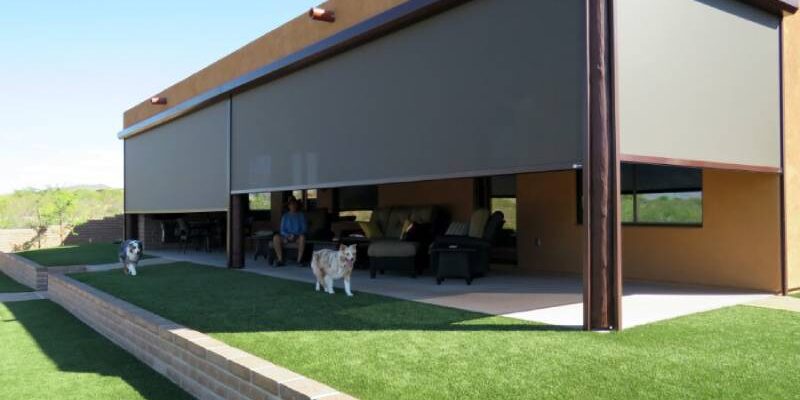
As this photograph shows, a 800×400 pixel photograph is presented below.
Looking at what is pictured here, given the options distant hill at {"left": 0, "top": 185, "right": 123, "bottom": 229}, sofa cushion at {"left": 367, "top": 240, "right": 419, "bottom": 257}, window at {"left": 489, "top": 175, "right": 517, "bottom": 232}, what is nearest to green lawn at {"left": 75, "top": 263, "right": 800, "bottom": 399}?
sofa cushion at {"left": 367, "top": 240, "right": 419, "bottom": 257}

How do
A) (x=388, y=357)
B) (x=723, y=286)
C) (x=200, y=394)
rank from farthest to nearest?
(x=723, y=286) → (x=200, y=394) → (x=388, y=357)

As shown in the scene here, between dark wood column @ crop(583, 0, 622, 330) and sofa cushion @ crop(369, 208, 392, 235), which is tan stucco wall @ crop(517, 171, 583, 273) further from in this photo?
dark wood column @ crop(583, 0, 622, 330)

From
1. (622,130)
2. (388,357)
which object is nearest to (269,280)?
(388,357)

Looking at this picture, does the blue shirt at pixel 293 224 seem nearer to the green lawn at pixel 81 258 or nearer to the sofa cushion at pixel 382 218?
the sofa cushion at pixel 382 218

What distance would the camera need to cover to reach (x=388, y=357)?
4.27m

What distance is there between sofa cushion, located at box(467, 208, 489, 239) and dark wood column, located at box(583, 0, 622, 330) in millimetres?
3779

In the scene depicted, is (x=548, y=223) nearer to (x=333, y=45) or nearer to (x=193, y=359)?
(x=333, y=45)

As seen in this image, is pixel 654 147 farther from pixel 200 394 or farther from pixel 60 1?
pixel 60 1

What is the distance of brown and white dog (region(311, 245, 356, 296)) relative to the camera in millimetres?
7152

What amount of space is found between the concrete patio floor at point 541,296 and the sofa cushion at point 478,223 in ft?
2.14

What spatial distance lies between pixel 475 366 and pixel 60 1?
11174 mm

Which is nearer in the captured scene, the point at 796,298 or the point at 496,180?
the point at 796,298

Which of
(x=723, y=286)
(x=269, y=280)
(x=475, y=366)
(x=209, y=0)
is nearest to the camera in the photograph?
(x=475, y=366)

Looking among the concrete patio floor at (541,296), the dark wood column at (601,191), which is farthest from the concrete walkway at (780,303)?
the dark wood column at (601,191)
